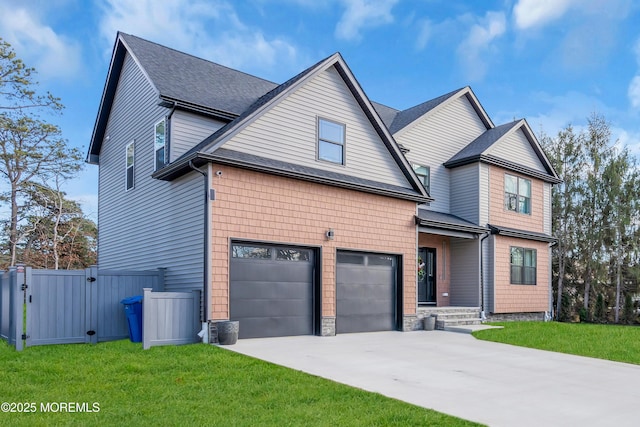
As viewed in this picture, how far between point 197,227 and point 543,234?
14665 millimetres

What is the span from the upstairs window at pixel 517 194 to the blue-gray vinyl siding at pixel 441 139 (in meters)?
2.14

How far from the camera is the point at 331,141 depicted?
1316 cm

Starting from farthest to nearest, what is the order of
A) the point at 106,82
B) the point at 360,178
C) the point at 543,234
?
the point at 543,234
the point at 106,82
the point at 360,178

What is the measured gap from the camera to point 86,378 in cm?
674

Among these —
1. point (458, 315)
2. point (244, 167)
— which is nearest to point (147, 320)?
point (244, 167)

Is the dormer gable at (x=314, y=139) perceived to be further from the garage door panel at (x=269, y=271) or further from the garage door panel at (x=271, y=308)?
the garage door panel at (x=271, y=308)

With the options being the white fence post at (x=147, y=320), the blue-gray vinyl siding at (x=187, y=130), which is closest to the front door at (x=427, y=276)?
the blue-gray vinyl siding at (x=187, y=130)

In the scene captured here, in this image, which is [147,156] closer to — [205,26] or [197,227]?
[197,227]

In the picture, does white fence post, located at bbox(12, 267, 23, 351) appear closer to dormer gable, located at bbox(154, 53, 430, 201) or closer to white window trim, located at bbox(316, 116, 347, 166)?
dormer gable, located at bbox(154, 53, 430, 201)

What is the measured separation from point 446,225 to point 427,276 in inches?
101

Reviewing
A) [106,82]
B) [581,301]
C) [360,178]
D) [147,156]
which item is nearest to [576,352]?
[360,178]

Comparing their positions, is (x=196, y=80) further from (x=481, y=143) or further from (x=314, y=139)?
(x=481, y=143)

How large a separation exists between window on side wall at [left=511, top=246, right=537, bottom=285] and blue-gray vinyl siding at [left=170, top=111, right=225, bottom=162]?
11.9 metres

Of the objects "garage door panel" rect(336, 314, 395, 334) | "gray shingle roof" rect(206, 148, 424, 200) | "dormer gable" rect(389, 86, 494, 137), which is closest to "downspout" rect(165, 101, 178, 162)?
"gray shingle roof" rect(206, 148, 424, 200)
